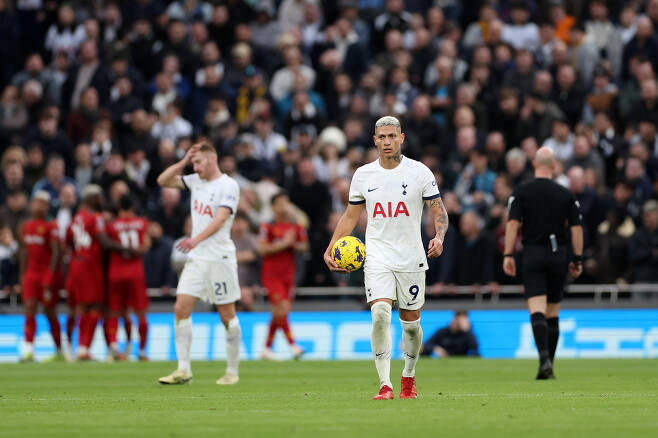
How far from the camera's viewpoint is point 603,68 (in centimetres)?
2478

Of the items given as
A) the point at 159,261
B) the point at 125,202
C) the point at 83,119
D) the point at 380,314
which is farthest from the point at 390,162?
the point at 83,119

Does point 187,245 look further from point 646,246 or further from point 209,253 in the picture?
point 646,246

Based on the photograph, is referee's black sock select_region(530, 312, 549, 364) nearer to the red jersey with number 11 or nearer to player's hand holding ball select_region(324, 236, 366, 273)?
player's hand holding ball select_region(324, 236, 366, 273)

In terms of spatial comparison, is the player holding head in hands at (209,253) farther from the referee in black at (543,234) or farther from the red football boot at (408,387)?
the red football boot at (408,387)

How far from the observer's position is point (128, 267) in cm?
2070

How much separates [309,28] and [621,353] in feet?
33.3

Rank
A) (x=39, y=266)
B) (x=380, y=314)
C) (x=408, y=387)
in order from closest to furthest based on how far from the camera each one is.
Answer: (x=380, y=314), (x=408, y=387), (x=39, y=266)

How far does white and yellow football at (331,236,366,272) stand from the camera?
1127cm

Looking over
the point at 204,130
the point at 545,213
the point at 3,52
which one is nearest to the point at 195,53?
the point at 204,130

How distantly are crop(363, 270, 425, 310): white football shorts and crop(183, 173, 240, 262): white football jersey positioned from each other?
368 centimetres

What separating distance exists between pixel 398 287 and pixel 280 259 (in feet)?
32.0

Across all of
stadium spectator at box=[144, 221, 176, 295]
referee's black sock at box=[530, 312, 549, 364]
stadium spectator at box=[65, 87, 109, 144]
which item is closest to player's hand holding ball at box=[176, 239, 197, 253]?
referee's black sock at box=[530, 312, 549, 364]

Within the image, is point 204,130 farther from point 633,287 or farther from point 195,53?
point 633,287

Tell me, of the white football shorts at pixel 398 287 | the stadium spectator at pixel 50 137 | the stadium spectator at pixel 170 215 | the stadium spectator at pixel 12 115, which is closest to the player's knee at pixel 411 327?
the white football shorts at pixel 398 287
